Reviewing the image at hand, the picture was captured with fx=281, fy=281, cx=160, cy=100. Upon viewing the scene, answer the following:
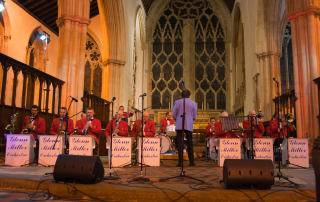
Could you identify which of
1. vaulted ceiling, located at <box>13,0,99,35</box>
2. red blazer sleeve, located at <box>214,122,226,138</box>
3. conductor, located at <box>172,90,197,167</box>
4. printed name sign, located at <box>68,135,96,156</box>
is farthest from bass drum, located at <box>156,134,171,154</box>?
vaulted ceiling, located at <box>13,0,99,35</box>

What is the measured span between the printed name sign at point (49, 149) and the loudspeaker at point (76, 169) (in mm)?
2189

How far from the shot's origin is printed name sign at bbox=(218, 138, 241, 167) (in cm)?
605

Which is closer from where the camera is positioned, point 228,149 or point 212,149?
point 228,149

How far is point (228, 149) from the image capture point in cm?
608

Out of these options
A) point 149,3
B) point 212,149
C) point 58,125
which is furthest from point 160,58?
point 58,125

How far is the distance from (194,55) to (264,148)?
547 inches

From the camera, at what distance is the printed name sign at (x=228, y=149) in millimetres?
6055

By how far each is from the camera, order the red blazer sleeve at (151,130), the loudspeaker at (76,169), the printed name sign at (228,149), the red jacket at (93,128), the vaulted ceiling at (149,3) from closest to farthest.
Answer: the loudspeaker at (76,169) → the printed name sign at (228,149) → the red jacket at (93,128) → the red blazer sleeve at (151,130) → the vaulted ceiling at (149,3)

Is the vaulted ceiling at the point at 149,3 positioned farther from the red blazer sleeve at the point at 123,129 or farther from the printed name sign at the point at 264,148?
the printed name sign at the point at 264,148

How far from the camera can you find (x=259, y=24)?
11.6 m

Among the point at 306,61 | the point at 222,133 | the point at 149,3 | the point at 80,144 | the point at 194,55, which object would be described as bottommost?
the point at 80,144

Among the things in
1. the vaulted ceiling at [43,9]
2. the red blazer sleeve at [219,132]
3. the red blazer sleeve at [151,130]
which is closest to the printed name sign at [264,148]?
the red blazer sleeve at [219,132]

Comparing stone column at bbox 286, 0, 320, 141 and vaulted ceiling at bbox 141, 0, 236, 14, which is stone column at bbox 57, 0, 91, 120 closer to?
stone column at bbox 286, 0, 320, 141

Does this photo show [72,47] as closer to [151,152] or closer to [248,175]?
[151,152]
